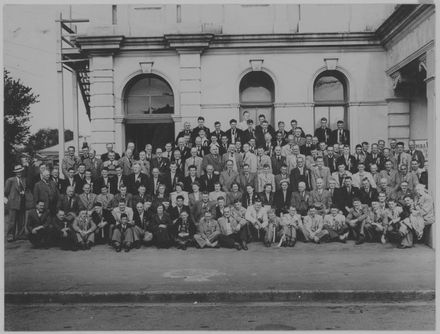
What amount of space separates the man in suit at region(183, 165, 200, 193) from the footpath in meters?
1.72

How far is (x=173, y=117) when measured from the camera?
1602cm

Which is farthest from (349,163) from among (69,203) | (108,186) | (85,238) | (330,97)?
(69,203)

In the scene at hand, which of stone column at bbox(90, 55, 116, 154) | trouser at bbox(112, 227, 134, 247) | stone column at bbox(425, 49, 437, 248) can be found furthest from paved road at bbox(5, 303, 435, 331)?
stone column at bbox(90, 55, 116, 154)

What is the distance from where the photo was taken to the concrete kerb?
7805 millimetres

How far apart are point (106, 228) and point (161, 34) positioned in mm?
6729

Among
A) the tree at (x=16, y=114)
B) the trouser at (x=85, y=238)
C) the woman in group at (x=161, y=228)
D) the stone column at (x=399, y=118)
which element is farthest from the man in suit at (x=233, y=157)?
the stone column at (x=399, y=118)

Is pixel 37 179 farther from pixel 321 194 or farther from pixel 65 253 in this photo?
pixel 321 194

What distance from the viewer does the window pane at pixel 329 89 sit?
16281mm

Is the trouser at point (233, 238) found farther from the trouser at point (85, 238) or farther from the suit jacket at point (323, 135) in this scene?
the suit jacket at point (323, 135)

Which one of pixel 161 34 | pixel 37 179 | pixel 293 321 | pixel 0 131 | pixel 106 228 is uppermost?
pixel 161 34

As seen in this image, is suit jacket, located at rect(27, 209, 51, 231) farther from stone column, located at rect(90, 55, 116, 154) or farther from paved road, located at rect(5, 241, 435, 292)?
stone column, located at rect(90, 55, 116, 154)

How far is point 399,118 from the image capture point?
15.6 metres

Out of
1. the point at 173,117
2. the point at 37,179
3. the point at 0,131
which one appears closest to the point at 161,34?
the point at 173,117

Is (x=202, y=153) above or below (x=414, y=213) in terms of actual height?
above
